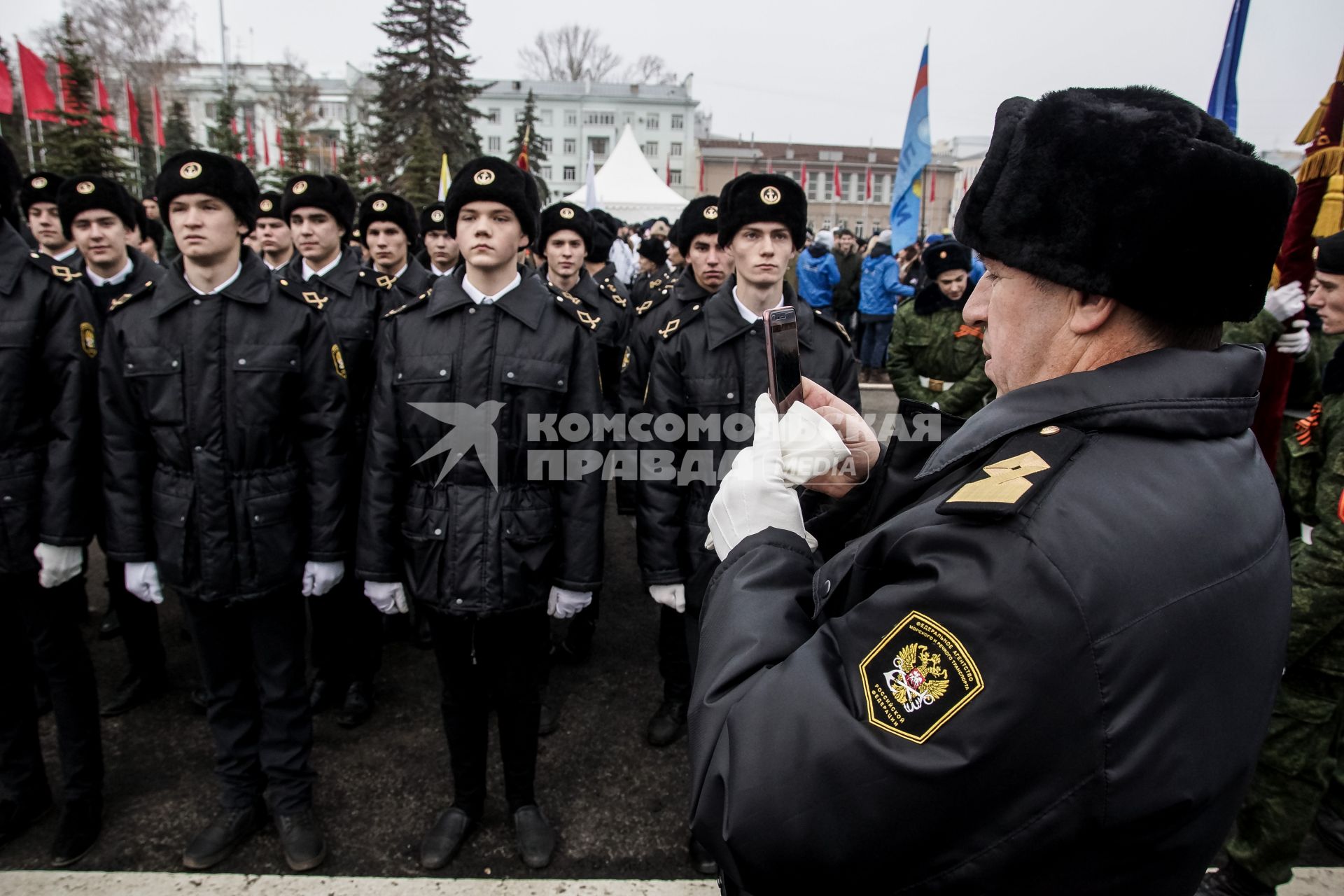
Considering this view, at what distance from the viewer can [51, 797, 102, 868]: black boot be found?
2986 millimetres

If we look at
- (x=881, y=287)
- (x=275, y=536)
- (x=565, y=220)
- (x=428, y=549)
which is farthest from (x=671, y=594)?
(x=881, y=287)

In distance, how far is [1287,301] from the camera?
350cm

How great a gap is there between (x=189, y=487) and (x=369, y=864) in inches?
62.3

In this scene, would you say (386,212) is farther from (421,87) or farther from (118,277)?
(421,87)

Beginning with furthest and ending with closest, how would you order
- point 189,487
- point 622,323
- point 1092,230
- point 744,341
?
point 622,323 < point 744,341 < point 189,487 < point 1092,230

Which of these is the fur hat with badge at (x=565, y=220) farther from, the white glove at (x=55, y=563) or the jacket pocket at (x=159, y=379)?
the white glove at (x=55, y=563)

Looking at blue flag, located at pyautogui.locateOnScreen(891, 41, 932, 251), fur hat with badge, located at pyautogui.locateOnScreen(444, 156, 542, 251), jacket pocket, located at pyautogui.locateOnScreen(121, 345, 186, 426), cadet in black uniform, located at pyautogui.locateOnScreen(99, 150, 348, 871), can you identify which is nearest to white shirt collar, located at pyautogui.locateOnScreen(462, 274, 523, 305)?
fur hat with badge, located at pyautogui.locateOnScreen(444, 156, 542, 251)

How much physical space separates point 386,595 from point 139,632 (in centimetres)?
198

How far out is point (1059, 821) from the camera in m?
0.97

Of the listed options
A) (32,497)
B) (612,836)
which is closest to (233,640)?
(32,497)

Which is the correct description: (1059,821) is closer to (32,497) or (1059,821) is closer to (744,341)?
(744,341)

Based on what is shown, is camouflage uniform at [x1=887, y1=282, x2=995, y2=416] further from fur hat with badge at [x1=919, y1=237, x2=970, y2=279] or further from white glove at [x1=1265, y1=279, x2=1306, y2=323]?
white glove at [x1=1265, y1=279, x2=1306, y2=323]

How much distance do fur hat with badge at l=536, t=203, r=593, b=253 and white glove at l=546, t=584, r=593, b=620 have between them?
4.20 m

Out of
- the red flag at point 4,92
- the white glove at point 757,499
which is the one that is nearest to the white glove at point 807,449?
the white glove at point 757,499
